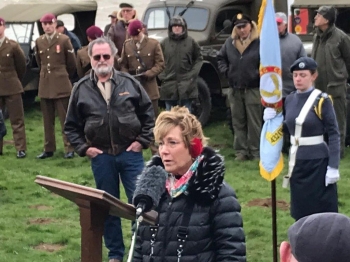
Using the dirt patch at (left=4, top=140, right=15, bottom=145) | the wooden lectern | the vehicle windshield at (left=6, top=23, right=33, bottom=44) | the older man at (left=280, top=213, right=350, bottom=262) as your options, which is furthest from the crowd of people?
the vehicle windshield at (left=6, top=23, right=33, bottom=44)

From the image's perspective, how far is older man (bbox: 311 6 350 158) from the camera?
35.5 ft

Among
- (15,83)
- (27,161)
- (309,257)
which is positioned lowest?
(27,161)

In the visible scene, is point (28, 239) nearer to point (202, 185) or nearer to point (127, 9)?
point (202, 185)

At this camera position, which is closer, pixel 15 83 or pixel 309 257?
pixel 309 257

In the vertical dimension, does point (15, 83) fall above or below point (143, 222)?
below

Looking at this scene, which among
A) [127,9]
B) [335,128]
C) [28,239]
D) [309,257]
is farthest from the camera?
[127,9]

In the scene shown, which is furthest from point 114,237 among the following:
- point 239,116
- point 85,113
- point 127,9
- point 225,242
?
point 127,9

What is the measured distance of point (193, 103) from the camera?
13.2m

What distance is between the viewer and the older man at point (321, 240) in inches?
94.1

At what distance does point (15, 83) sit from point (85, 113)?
18.4 feet

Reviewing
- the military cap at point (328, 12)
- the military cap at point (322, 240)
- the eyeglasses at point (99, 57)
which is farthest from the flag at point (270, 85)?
the military cap at point (322, 240)

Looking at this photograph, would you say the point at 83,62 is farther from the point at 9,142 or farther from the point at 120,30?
the point at 9,142

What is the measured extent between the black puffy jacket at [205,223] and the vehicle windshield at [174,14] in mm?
10164

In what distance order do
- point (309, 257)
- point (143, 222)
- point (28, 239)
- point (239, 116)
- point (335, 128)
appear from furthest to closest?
point (239, 116), point (28, 239), point (335, 128), point (143, 222), point (309, 257)
